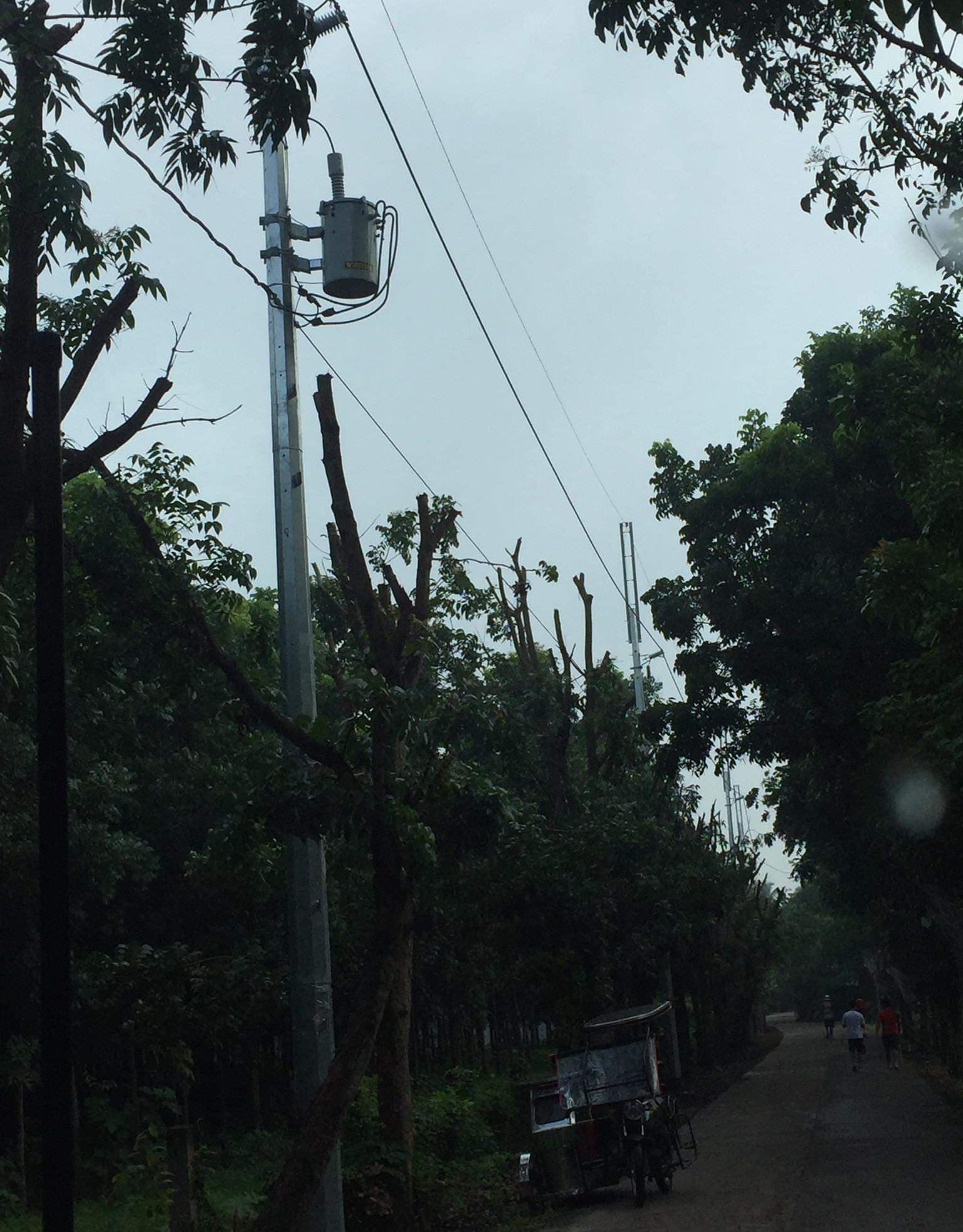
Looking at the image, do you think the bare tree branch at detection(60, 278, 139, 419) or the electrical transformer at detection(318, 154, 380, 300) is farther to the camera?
the electrical transformer at detection(318, 154, 380, 300)

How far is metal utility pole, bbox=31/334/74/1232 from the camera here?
19.2 ft

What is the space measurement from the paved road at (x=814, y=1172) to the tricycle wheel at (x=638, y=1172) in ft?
0.40

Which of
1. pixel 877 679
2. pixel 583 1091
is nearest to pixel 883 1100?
pixel 877 679

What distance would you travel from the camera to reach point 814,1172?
1709cm

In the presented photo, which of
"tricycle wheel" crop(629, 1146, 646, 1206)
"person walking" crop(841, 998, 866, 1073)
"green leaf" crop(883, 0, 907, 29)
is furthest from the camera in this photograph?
"person walking" crop(841, 998, 866, 1073)

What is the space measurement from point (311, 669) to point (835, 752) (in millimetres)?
13380

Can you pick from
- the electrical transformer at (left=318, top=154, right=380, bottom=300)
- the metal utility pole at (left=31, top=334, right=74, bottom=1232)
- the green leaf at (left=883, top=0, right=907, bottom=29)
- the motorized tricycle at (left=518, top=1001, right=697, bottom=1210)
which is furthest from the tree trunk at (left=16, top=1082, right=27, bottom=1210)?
the green leaf at (left=883, top=0, right=907, bottom=29)

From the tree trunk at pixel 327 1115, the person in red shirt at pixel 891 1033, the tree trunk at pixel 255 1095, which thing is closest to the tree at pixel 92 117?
the tree trunk at pixel 327 1115

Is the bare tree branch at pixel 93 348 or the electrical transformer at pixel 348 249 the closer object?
the bare tree branch at pixel 93 348

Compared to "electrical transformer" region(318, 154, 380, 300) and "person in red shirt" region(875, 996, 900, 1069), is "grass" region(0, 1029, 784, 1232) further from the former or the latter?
"person in red shirt" region(875, 996, 900, 1069)

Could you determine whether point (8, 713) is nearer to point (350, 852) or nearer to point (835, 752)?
point (350, 852)

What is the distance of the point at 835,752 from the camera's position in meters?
22.2

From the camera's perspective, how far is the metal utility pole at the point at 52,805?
231 inches

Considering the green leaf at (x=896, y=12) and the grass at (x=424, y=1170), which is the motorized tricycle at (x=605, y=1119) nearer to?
the grass at (x=424, y=1170)
